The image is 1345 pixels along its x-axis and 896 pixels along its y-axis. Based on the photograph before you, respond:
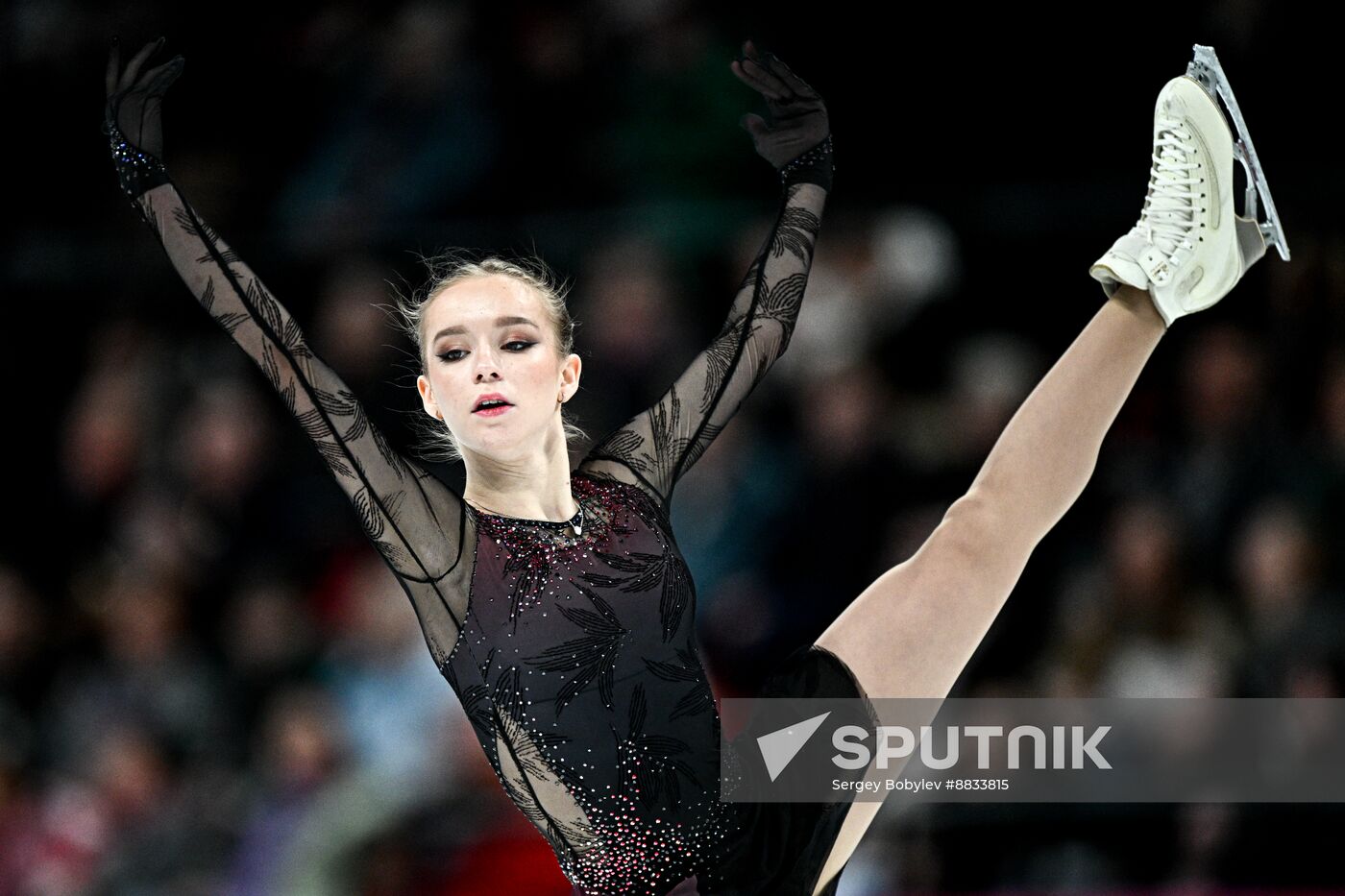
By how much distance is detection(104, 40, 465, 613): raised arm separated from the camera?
3004 mm

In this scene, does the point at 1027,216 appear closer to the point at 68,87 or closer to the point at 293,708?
the point at 293,708

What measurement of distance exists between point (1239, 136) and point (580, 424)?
1.66 metres

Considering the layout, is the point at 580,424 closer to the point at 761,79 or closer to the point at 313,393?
the point at 761,79

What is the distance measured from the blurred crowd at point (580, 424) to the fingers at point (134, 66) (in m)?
1.32

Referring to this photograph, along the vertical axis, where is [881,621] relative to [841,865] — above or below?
above

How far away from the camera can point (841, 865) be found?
10.8 feet

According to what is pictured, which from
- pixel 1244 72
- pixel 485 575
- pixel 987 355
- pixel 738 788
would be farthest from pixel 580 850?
pixel 1244 72

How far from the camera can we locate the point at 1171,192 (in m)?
3.47

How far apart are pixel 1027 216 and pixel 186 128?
10.2ft

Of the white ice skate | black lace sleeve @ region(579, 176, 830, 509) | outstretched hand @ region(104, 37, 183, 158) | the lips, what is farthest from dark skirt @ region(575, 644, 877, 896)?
outstretched hand @ region(104, 37, 183, 158)

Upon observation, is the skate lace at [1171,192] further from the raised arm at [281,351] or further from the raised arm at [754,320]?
the raised arm at [281,351]

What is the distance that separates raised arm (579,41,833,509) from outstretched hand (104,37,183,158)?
1042 millimetres

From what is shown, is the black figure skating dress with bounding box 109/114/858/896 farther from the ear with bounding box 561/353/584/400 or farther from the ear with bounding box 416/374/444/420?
the ear with bounding box 561/353/584/400

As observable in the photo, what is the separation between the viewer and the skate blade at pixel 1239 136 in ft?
11.3
